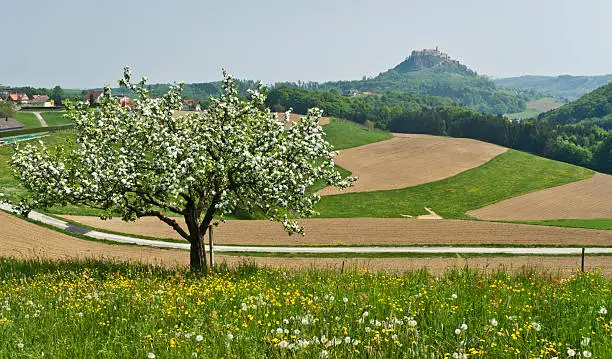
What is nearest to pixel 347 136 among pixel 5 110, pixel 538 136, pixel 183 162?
pixel 538 136

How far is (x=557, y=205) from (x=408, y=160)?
139 ft

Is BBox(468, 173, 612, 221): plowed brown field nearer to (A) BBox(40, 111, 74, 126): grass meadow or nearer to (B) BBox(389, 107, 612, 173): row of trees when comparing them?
(B) BBox(389, 107, 612, 173): row of trees

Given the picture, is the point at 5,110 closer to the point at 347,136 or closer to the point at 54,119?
the point at 54,119

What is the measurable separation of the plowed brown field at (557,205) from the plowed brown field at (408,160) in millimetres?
18770

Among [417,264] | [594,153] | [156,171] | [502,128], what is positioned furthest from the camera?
[502,128]

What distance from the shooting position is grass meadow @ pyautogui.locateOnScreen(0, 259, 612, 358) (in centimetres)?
598

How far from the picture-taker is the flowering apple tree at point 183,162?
65.2 feet

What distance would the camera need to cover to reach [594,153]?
142125mm

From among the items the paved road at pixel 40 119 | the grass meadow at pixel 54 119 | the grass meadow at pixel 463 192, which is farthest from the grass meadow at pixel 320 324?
the grass meadow at pixel 54 119

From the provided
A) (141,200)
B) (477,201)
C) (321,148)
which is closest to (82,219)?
(141,200)

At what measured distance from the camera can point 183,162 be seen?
61.8ft

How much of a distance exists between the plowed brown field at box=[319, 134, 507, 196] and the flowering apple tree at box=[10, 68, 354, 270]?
66781mm

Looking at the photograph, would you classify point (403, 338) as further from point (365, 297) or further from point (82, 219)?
point (82, 219)

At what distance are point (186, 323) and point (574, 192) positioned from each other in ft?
336
